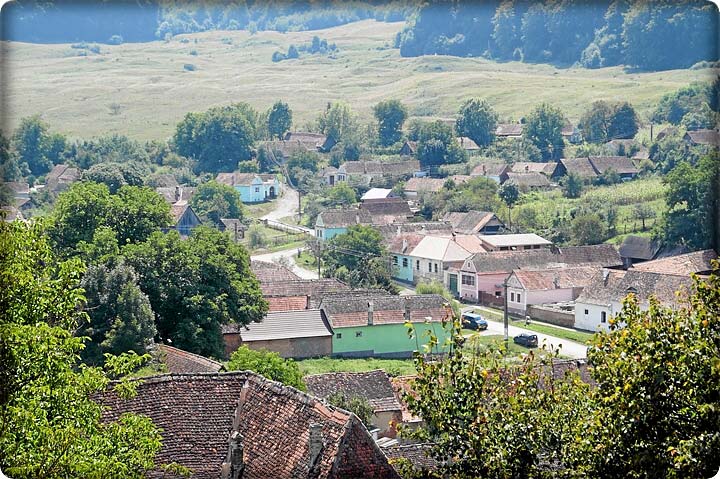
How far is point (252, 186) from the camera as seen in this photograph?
63.0 m

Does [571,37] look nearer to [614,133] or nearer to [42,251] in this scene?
[614,133]

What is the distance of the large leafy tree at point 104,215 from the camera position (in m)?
24.0

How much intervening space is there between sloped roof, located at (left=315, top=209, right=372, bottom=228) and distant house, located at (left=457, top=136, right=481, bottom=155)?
23.1 metres

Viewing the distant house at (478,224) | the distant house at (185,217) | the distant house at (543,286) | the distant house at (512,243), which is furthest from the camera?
the distant house at (478,224)

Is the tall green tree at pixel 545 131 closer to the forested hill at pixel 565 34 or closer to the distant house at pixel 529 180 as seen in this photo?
the distant house at pixel 529 180

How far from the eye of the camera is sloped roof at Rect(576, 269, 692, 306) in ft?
108

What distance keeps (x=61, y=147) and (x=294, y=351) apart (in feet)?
146

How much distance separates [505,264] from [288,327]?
1309 cm

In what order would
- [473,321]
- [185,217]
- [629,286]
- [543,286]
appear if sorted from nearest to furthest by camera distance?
[473,321]
[629,286]
[543,286]
[185,217]

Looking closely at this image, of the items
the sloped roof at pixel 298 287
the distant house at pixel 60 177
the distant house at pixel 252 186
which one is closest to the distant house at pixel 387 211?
the distant house at pixel 252 186

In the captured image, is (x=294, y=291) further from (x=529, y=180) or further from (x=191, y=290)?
(x=529, y=180)

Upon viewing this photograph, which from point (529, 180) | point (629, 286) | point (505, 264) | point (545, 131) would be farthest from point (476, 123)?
point (629, 286)

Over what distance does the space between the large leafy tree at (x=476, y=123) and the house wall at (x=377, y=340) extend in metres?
48.3

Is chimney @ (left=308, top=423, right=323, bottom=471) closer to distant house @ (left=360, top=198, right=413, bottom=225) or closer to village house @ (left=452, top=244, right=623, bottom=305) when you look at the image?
village house @ (left=452, top=244, right=623, bottom=305)
